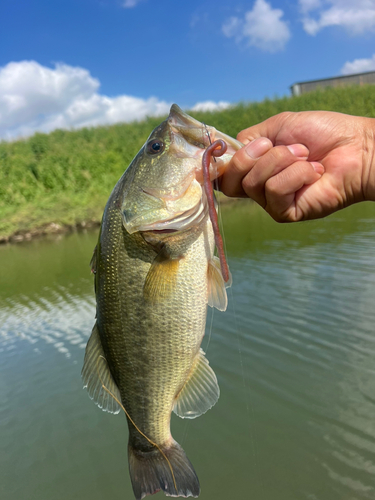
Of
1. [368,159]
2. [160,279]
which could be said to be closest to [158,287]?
[160,279]

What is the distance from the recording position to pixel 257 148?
1.89 metres

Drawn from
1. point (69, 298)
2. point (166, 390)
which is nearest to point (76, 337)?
point (69, 298)

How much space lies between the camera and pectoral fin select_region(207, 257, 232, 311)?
1848 mm

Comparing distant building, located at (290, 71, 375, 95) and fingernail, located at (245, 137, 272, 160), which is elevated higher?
distant building, located at (290, 71, 375, 95)

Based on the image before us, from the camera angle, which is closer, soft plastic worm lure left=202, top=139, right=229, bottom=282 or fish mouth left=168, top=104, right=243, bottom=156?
soft plastic worm lure left=202, top=139, right=229, bottom=282

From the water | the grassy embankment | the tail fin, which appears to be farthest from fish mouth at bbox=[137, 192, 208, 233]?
the grassy embankment

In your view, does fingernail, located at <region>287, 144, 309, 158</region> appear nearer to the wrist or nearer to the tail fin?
the wrist

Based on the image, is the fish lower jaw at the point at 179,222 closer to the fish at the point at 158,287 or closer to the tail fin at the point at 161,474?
the fish at the point at 158,287

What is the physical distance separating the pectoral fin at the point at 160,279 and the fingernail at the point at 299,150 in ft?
2.97

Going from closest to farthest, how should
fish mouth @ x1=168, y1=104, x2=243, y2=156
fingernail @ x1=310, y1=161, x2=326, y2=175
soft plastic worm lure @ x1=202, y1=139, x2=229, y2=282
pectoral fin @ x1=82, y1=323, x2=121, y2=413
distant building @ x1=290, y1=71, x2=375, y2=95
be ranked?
soft plastic worm lure @ x1=202, y1=139, x2=229, y2=282
fish mouth @ x1=168, y1=104, x2=243, y2=156
pectoral fin @ x1=82, y1=323, x2=121, y2=413
fingernail @ x1=310, y1=161, x2=326, y2=175
distant building @ x1=290, y1=71, x2=375, y2=95

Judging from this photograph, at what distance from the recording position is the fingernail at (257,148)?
187 centimetres

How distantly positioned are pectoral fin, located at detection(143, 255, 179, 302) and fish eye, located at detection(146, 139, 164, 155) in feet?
1.76

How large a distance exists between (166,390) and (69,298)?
7306mm

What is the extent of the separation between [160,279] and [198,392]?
69cm
